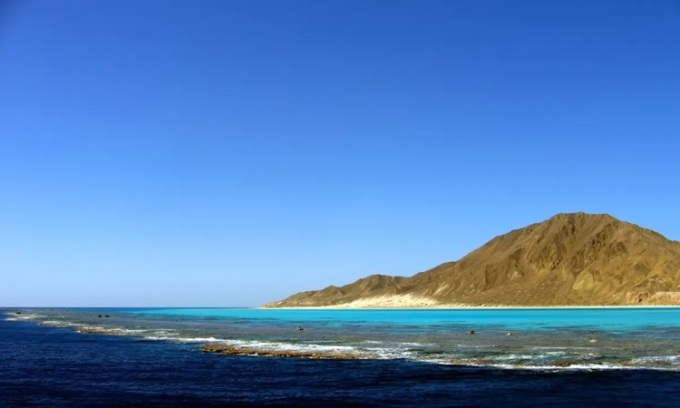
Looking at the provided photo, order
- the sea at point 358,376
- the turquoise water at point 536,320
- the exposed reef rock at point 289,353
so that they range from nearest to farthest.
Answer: the sea at point 358,376 → the exposed reef rock at point 289,353 → the turquoise water at point 536,320

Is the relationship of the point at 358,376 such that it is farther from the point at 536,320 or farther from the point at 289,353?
the point at 536,320

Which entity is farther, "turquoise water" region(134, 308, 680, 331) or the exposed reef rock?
"turquoise water" region(134, 308, 680, 331)

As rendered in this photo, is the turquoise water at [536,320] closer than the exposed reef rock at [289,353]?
No

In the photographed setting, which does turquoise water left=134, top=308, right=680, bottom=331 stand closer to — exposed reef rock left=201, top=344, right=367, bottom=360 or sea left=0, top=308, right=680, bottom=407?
sea left=0, top=308, right=680, bottom=407

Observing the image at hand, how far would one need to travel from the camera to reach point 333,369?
36.4 meters

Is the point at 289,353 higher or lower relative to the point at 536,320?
lower

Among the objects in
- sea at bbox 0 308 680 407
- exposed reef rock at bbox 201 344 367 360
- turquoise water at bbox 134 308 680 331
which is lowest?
sea at bbox 0 308 680 407

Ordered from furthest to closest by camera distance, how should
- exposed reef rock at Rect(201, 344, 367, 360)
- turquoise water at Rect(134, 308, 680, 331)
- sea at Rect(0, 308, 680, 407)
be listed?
turquoise water at Rect(134, 308, 680, 331) < exposed reef rock at Rect(201, 344, 367, 360) < sea at Rect(0, 308, 680, 407)

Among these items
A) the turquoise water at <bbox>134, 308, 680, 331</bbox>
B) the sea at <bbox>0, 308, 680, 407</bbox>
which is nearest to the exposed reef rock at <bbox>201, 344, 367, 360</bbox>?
the sea at <bbox>0, 308, 680, 407</bbox>

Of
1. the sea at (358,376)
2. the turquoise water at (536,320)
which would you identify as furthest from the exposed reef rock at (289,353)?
the turquoise water at (536,320)

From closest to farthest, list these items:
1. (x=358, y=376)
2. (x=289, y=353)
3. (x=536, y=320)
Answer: (x=358, y=376) < (x=289, y=353) < (x=536, y=320)

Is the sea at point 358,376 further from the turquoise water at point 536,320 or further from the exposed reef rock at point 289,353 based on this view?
the turquoise water at point 536,320

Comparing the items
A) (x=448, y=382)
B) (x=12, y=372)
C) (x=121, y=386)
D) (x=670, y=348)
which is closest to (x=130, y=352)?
(x=12, y=372)

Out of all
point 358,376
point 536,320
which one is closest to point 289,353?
point 358,376
